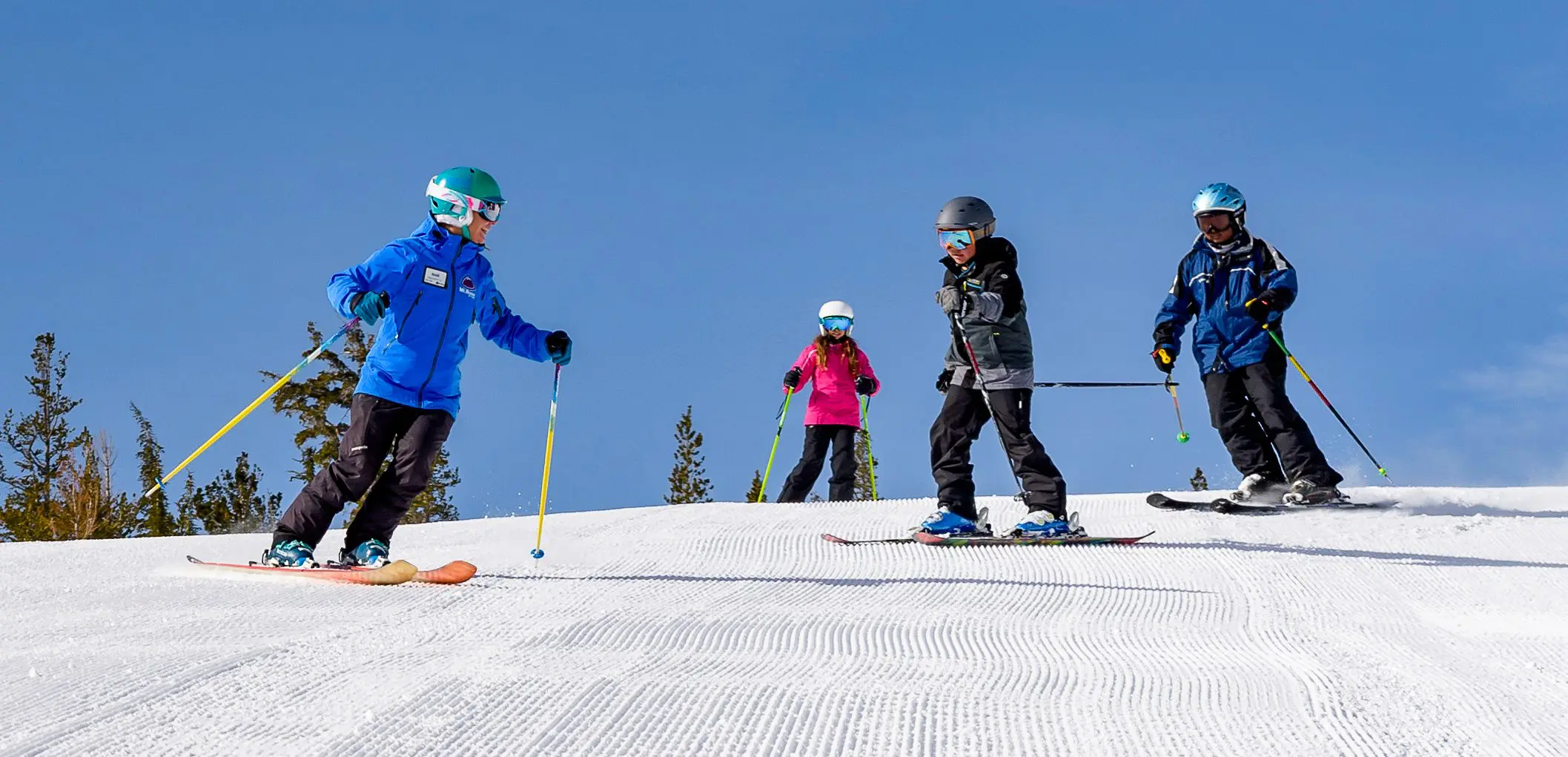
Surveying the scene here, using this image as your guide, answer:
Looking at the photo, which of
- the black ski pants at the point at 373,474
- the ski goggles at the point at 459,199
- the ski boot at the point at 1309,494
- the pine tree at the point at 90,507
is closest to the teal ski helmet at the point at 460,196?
the ski goggles at the point at 459,199

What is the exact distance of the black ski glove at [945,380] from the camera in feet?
21.4

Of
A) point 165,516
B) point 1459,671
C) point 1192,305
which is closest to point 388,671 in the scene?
point 1459,671

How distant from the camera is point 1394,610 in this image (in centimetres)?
438

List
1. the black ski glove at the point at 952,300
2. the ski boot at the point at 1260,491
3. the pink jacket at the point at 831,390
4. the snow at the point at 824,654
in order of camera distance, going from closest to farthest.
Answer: the snow at the point at 824,654, the black ski glove at the point at 952,300, the ski boot at the point at 1260,491, the pink jacket at the point at 831,390

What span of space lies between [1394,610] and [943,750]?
2853 millimetres

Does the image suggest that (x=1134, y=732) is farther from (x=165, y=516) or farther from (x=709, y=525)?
(x=165, y=516)

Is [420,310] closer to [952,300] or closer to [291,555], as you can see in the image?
[291,555]

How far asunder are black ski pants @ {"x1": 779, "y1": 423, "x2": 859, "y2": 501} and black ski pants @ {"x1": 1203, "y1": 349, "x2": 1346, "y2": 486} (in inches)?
130

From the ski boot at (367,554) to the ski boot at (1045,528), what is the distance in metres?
3.11

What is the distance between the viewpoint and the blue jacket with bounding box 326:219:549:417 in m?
5.34

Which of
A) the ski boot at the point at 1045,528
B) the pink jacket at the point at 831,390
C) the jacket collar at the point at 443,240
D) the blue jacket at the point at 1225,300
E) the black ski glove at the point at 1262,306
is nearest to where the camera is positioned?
the jacket collar at the point at 443,240

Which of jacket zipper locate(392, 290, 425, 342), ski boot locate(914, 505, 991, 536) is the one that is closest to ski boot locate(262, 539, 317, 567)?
jacket zipper locate(392, 290, 425, 342)

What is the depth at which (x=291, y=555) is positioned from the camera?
17.7ft

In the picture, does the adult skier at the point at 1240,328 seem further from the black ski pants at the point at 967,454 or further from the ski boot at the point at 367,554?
the ski boot at the point at 367,554
